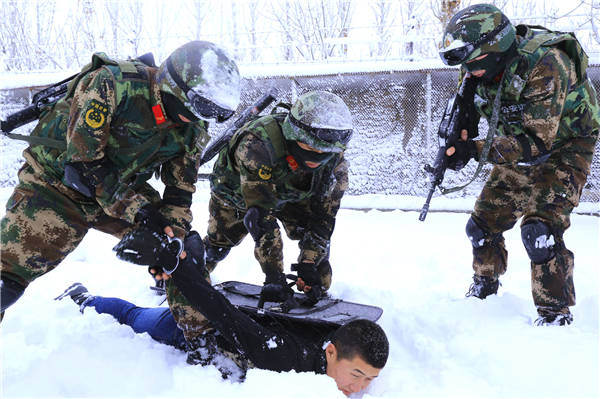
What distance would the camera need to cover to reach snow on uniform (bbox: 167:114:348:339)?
302 centimetres

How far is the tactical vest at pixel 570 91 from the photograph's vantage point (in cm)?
269

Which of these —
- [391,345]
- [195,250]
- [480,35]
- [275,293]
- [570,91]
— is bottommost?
[391,345]

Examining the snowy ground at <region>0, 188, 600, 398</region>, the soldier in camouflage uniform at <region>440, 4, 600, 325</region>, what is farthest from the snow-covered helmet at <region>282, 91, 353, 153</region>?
the snowy ground at <region>0, 188, 600, 398</region>

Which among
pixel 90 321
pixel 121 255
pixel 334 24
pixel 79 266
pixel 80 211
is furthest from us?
pixel 334 24

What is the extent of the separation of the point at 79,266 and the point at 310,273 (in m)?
2.21

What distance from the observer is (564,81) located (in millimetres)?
2609

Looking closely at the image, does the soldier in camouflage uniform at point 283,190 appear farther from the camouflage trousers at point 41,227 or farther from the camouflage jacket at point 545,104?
the camouflage jacket at point 545,104

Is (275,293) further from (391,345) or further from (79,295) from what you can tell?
(79,295)

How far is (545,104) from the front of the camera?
2.58m

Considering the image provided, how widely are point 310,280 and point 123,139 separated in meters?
1.34

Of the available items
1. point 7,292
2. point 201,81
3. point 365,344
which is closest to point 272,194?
point 201,81

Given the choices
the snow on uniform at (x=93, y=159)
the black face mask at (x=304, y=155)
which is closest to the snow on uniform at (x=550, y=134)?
the black face mask at (x=304, y=155)

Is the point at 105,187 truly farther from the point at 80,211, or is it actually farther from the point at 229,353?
the point at 229,353

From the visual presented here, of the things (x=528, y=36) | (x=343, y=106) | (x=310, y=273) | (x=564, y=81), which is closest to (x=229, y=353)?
(x=310, y=273)
